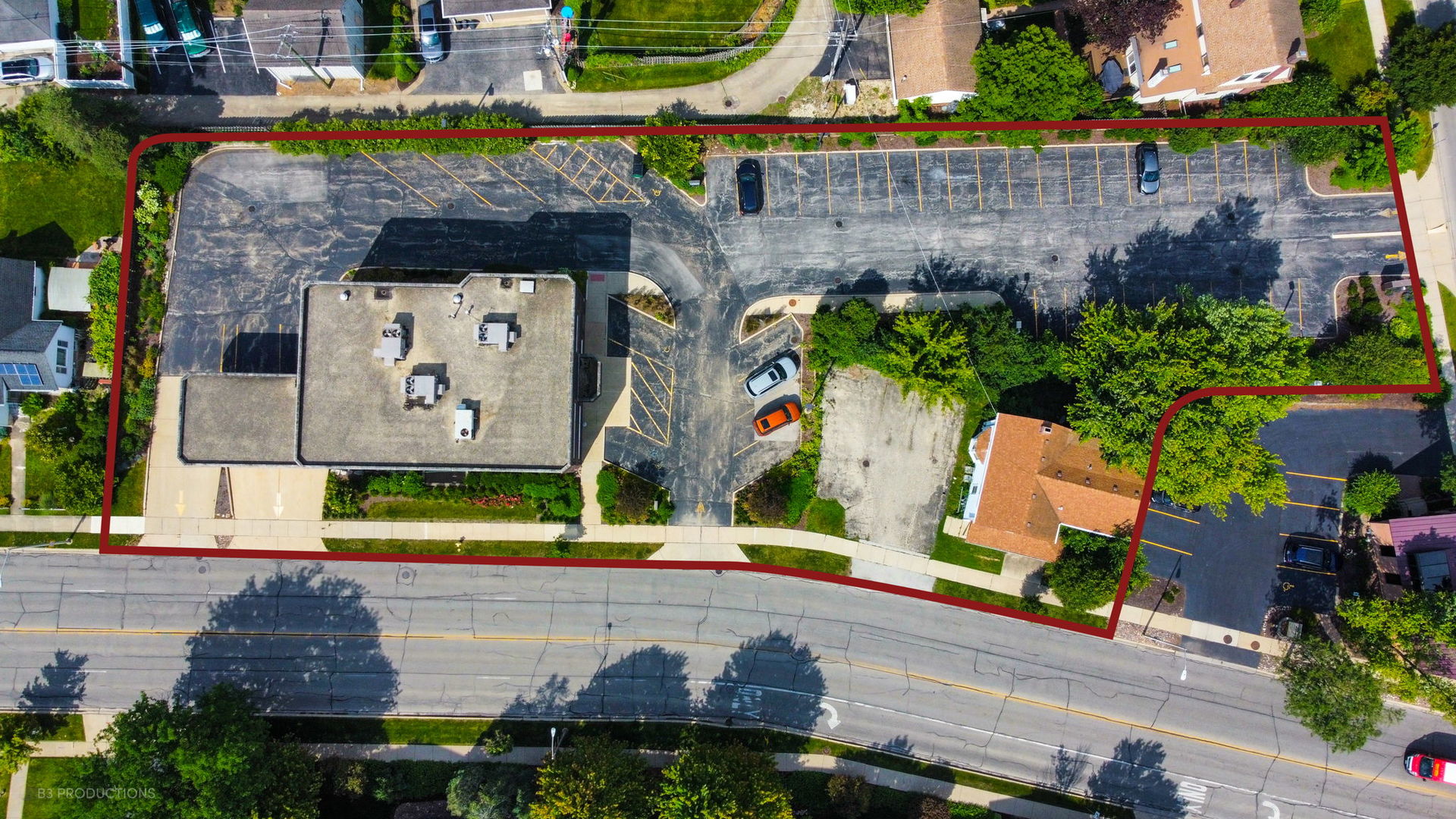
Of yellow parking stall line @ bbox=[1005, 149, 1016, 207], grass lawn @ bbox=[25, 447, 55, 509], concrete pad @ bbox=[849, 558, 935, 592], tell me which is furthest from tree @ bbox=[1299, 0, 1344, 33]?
grass lawn @ bbox=[25, 447, 55, 509]

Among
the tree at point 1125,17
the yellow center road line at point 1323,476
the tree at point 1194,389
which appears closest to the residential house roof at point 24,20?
Answer: the tree at point 1125,17

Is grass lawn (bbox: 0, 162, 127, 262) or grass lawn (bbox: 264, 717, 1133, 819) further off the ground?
grass lawn (bbox: 0, 162, 127, 262)

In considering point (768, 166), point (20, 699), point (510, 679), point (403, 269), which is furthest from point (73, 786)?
point (768, 166)

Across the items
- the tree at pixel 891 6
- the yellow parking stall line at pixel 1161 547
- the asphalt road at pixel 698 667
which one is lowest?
the asphalt road at pixel 698 667

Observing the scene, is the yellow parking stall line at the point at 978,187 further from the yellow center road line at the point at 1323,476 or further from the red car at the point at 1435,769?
the red car at the point at 1435,769

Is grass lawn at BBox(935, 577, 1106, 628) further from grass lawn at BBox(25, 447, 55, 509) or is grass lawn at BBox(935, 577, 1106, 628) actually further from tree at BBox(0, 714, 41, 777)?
grass lawn at BBox(25, 447, 55, 509)

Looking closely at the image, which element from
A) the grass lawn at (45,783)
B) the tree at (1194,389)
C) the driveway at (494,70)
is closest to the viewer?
the tree at (1194,389)
